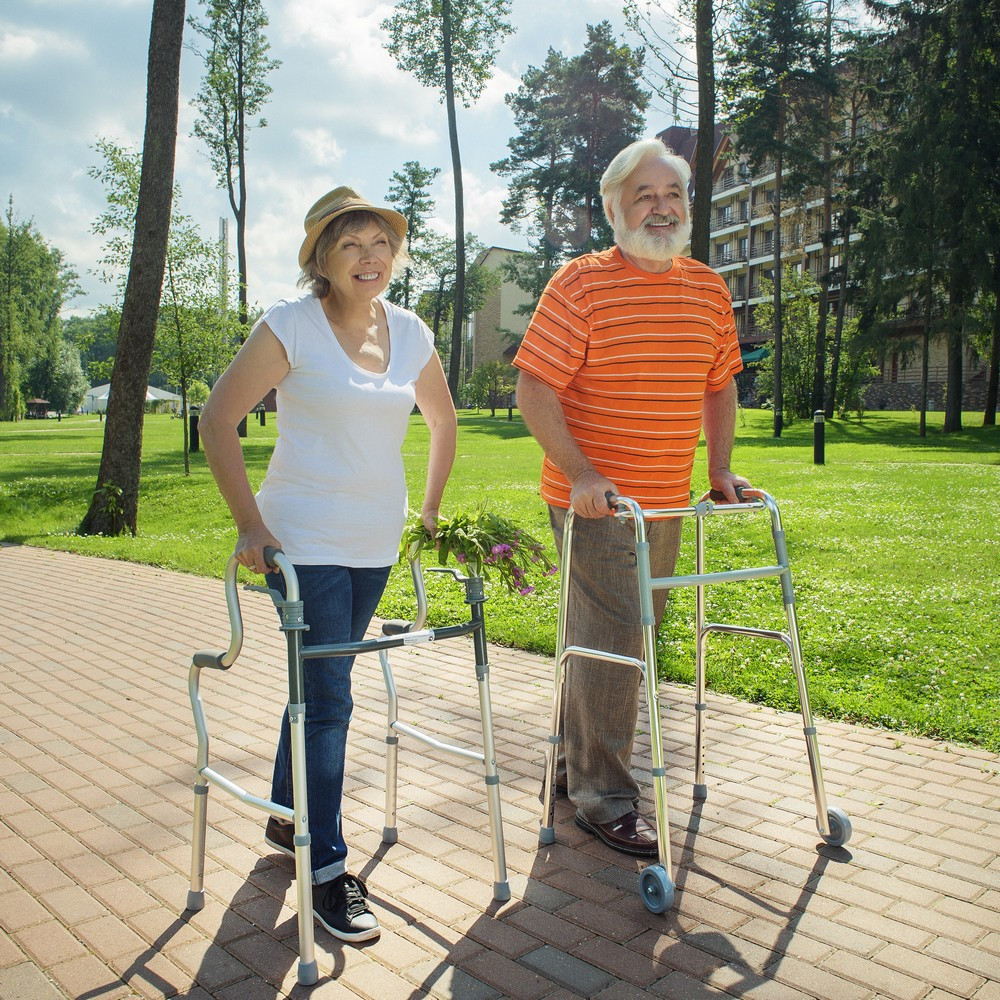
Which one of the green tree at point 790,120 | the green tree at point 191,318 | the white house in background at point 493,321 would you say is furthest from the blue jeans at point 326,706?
the white house in background at point 493,321

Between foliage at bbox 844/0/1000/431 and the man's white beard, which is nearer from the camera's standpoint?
the man's white beard

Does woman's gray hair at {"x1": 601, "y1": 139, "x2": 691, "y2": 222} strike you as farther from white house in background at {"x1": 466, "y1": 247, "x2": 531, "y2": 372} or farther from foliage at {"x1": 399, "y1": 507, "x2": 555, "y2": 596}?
white house in background at {"x1": 466, "y1": 247, "x2": 531, "y2": 372}

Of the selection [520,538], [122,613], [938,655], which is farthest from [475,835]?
[122,613]

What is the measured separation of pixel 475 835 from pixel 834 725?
2275mm

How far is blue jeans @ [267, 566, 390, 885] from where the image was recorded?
3209 mm

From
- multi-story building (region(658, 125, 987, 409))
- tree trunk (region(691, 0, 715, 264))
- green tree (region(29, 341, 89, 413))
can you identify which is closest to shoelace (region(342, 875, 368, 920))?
tree trunk (region(691, 0, 715, 264))

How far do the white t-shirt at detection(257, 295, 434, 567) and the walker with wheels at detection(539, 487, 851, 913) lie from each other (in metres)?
0.78

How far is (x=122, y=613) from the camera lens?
852 centimetres

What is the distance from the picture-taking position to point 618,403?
379 cm

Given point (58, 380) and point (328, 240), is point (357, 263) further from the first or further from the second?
point (58, 380)

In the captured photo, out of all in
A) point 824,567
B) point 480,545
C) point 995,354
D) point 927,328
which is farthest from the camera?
point 995,354

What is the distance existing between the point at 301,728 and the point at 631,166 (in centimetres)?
228

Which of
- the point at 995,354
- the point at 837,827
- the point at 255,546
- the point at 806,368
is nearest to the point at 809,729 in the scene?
the point at 837,827

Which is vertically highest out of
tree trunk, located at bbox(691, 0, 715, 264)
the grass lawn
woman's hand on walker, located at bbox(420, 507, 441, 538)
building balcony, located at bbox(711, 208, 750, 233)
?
building balcony, located at bbox(711, 208, 750, 233)
